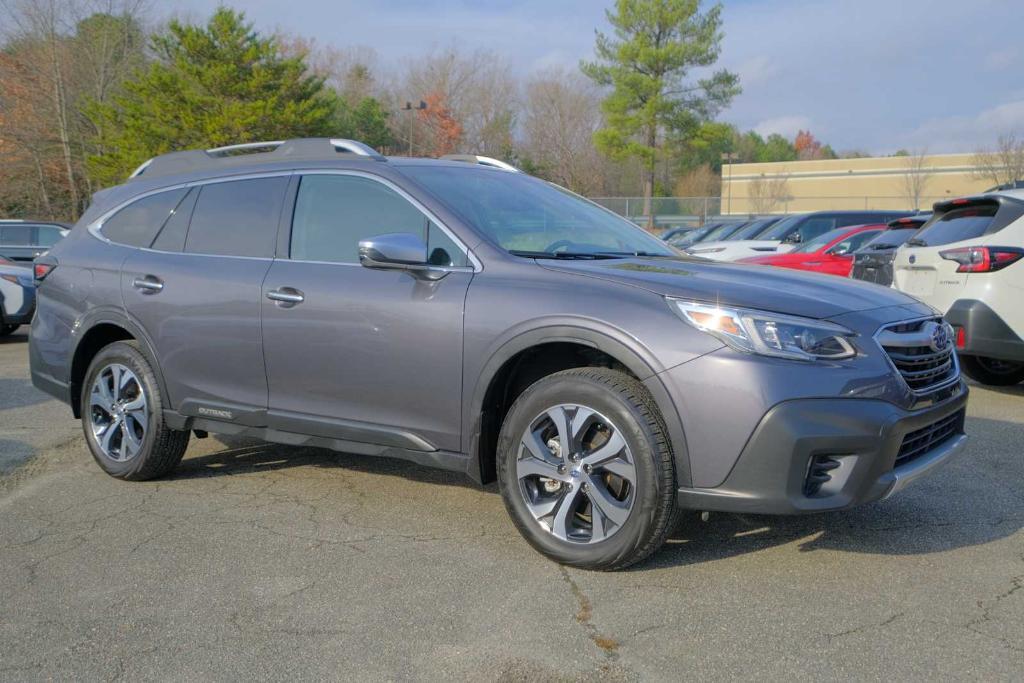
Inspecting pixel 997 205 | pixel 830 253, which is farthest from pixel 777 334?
pixel 830 253

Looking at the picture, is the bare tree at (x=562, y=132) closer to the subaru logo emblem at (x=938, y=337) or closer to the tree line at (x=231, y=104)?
the tree line at (x=231, y=104)

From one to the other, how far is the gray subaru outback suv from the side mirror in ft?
0.04

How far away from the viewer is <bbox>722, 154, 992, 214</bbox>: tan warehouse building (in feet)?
189

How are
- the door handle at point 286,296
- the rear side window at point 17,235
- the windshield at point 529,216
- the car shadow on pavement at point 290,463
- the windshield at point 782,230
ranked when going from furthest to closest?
the windshield at point 782,230 → the rear side window at point 17,235 → the car shadow on pavement at point 290,463 → the door handle at point 286,296 → the windshield at point 529,216

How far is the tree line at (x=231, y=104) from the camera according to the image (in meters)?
34.9

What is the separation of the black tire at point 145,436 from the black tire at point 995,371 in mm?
6319

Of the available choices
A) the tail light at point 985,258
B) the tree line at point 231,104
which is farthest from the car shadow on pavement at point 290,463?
the tree line at point 231,104

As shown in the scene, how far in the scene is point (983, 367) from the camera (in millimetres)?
7852

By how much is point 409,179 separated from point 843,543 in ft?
8.35

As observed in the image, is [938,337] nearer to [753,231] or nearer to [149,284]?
[149,284]

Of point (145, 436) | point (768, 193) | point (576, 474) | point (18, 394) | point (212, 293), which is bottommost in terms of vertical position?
point (18, 394)

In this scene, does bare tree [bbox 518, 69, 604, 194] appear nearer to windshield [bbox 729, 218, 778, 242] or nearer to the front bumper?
windshield [bbox 729, 218, 778, 242]

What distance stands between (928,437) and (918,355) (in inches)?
13.2

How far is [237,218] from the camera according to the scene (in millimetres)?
4887
